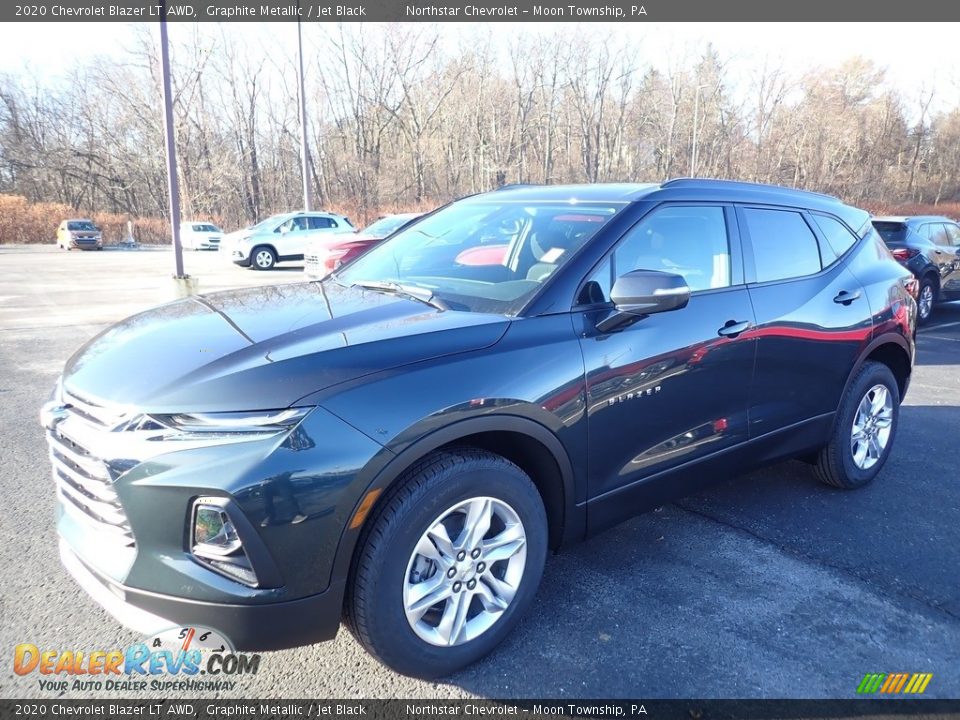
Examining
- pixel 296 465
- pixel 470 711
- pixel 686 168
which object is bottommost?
pixel 470 711

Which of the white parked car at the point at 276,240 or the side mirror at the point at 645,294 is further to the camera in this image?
the white parked car at the point at 276,240

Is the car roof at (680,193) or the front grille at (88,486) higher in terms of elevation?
the car roof at (680,193)

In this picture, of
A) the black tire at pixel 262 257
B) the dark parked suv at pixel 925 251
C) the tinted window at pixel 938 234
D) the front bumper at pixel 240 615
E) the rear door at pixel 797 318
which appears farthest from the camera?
the black tire at pixel 262 257

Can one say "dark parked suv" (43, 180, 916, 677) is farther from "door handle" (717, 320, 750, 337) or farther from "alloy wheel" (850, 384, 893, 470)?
"alloy wheel" (850, 384, 893, 470)

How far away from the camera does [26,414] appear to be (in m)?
5.50

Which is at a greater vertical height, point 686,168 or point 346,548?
point 686,168

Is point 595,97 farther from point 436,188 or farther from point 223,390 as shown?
A: point 223,390

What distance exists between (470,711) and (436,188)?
2336 inches

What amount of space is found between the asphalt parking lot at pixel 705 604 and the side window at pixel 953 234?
926cm

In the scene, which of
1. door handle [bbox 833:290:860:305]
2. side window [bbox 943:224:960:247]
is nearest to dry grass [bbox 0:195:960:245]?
side window [bbox 943:224:960:247]

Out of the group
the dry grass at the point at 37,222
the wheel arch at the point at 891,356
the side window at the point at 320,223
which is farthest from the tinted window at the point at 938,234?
the dry grass at the point at 37,222

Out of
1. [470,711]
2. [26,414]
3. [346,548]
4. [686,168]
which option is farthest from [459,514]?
[686,168]

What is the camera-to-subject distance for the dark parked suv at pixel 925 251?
433 inches

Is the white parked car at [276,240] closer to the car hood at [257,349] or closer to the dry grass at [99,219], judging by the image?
the car hood at [257,349]
